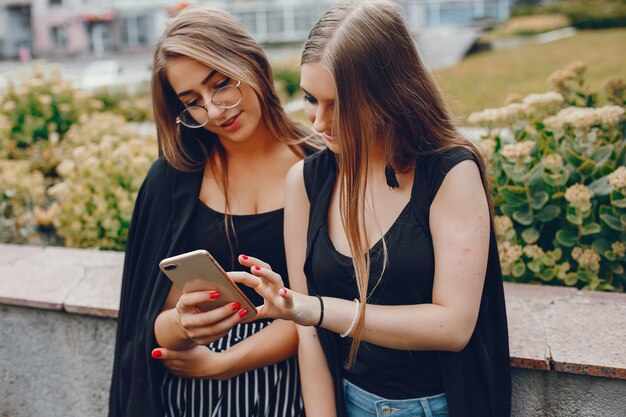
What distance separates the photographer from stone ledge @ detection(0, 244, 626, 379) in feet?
6.70

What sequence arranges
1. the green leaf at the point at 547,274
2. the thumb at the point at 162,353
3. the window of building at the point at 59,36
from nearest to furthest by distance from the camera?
the thumb at the point at 162,353
the green leaf at the point at 547,274
the window of building at the point at 59,36

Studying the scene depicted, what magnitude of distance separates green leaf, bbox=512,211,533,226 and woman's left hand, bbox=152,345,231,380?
4.35 ft

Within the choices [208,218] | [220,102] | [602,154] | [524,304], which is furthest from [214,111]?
[602,154]

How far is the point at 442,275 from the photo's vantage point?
63.9 inches

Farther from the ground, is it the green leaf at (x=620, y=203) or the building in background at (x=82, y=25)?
the green leaf at (x=620, y=203)

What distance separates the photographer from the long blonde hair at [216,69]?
217 centimetres

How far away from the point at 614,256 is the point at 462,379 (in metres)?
1.17

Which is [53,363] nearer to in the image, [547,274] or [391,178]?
[391,178]

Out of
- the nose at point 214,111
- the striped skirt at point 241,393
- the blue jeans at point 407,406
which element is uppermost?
the nose at point 214,111

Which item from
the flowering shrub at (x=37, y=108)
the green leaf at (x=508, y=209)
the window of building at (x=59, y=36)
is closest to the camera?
the green leaf at (x=508, y=209)

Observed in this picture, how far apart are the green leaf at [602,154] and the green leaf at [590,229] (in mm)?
291

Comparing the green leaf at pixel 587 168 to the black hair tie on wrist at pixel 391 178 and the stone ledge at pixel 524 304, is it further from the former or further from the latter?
the black hair tie on wrist at pixel 391 178

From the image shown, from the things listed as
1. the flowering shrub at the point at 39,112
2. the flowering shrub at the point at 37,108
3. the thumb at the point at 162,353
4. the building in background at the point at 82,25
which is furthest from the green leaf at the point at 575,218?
the building in background at the point at 82,25

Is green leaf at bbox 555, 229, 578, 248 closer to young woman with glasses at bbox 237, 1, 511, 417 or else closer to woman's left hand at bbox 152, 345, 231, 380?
young woman with glasses at bbox 237, 1, 511, 417
